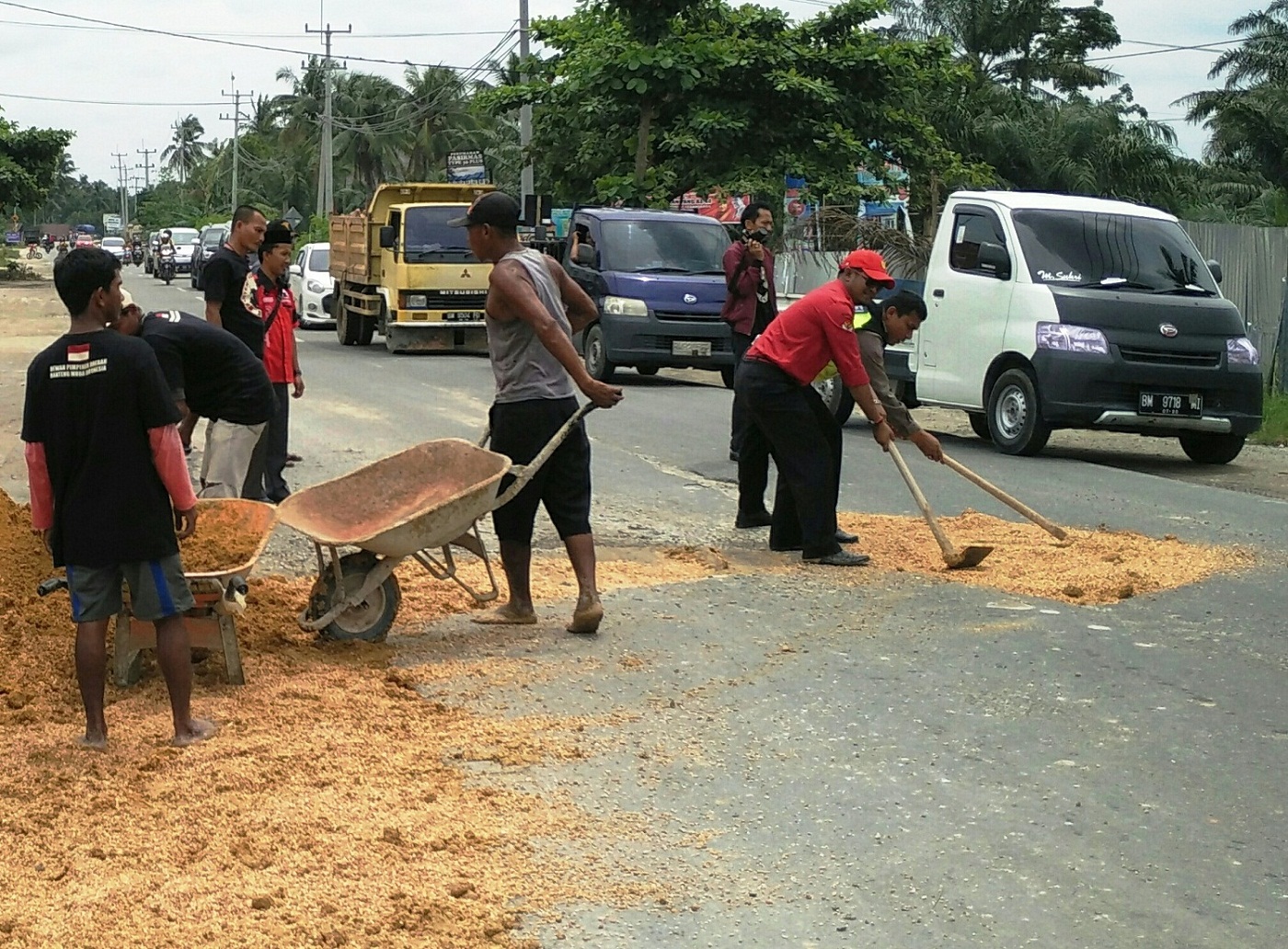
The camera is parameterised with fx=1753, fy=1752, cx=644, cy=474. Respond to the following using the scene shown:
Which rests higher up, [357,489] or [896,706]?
[357,489]

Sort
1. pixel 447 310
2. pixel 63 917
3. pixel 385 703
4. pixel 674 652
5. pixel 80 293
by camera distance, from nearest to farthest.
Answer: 1. pixel 63 917
2. pixel 80 293
3. pixel 385 703
4. pixel 674 652
5. pixel 447 310

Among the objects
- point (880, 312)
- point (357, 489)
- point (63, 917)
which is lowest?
point (63, 917)

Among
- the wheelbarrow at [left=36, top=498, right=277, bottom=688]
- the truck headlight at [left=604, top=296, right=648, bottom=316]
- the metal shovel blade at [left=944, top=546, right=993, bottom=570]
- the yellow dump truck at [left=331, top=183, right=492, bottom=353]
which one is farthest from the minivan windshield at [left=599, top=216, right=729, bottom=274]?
the wheelbarrow at [left=36, top=498, right=277, bottom=688]

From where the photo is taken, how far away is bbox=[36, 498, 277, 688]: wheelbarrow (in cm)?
619

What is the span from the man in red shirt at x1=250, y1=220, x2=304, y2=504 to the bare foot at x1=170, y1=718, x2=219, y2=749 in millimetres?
4349

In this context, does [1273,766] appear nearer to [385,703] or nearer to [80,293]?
[385,703]

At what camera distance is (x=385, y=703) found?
6.20 m

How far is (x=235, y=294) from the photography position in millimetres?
9820

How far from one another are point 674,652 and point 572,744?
136 centimetres

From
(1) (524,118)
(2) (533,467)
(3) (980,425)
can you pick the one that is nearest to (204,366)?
(2) (533,467)

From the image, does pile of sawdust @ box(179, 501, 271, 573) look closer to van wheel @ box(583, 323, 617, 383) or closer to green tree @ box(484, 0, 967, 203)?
van wheel @ box(583, 323, 617, 383)

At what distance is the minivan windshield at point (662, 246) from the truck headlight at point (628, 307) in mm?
627

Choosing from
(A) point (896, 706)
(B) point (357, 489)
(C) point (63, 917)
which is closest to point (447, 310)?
(B) point (357, 489)

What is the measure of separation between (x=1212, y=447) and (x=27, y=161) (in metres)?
50.6
